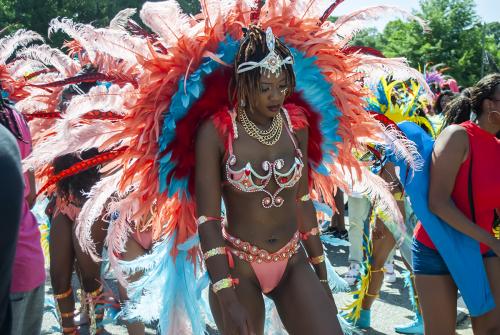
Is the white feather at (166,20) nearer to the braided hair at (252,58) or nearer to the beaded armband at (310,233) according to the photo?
the braided hair at (252,58)

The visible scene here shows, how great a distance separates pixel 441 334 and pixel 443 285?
0.84 feet

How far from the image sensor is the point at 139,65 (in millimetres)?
3174

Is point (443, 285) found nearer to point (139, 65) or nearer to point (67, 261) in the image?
point (139, 65)

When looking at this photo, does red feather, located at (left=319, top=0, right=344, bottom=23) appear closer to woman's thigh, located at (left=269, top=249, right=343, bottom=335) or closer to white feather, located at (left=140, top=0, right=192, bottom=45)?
white feather, located at (left=140, top=0, right=192, bottom=45)

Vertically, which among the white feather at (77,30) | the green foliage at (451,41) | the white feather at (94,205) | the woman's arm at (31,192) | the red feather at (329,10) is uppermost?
the white feather at (77,30)

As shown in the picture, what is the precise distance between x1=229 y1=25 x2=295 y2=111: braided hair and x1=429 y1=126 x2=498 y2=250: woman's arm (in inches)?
37.5

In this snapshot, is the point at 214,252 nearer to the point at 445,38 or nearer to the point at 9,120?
the point at 9,120

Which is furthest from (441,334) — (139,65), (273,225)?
(139,65)

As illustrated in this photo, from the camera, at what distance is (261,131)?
2961 mm

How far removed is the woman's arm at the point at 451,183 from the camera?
3.27 m

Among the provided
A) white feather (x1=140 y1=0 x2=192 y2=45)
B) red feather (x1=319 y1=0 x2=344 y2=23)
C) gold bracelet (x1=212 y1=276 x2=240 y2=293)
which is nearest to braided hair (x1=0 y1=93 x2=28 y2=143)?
white feather (x1=140 y1=0 x2=192 y2=45)

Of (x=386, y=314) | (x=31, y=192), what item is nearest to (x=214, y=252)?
(x=31, y=192)

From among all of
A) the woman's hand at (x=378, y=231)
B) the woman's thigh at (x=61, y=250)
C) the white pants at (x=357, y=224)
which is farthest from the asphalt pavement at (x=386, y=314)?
the woman's thigh at (x=61, y=250)

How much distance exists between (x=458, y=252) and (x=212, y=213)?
1.38 metres
